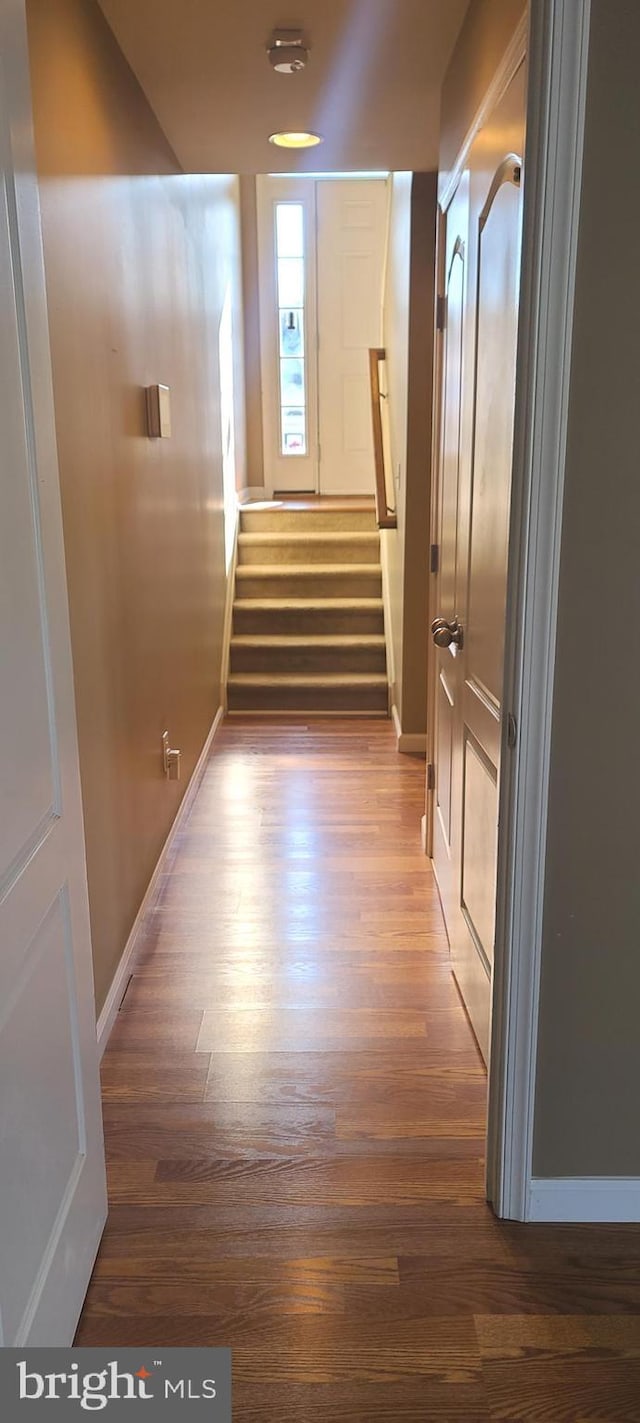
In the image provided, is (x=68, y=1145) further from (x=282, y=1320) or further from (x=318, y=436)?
(x=318, y=436)

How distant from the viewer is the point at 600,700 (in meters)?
1.53

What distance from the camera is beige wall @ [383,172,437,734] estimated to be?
3.96 meters

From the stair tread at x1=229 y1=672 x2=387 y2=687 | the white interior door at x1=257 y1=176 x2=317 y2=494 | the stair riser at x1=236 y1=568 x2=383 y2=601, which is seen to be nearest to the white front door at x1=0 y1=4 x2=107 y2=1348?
the stair tread at x1=229 y1=672 x2=387 y2=687

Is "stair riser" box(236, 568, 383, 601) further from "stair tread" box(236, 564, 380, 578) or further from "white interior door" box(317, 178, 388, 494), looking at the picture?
"white interior door" box(317, 178, 388, 494)

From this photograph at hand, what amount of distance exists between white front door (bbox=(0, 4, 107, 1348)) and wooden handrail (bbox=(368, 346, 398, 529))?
315cm

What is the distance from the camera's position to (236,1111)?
204 cm

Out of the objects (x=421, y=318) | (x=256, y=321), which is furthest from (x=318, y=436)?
(x=421, y=318)

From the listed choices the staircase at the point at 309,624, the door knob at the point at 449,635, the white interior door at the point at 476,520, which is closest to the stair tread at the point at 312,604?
the staircase at the point at 309,624

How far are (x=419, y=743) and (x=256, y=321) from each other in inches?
152

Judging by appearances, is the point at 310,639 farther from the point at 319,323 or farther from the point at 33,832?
the point at 33,832

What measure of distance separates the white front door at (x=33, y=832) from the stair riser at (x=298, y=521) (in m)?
4.82

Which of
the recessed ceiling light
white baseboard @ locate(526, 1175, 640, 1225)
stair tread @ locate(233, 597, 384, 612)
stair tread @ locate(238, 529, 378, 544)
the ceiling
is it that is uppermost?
the ceiling

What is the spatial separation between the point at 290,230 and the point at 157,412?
14.9 ft

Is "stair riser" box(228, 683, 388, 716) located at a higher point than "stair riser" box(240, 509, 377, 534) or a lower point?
lower
